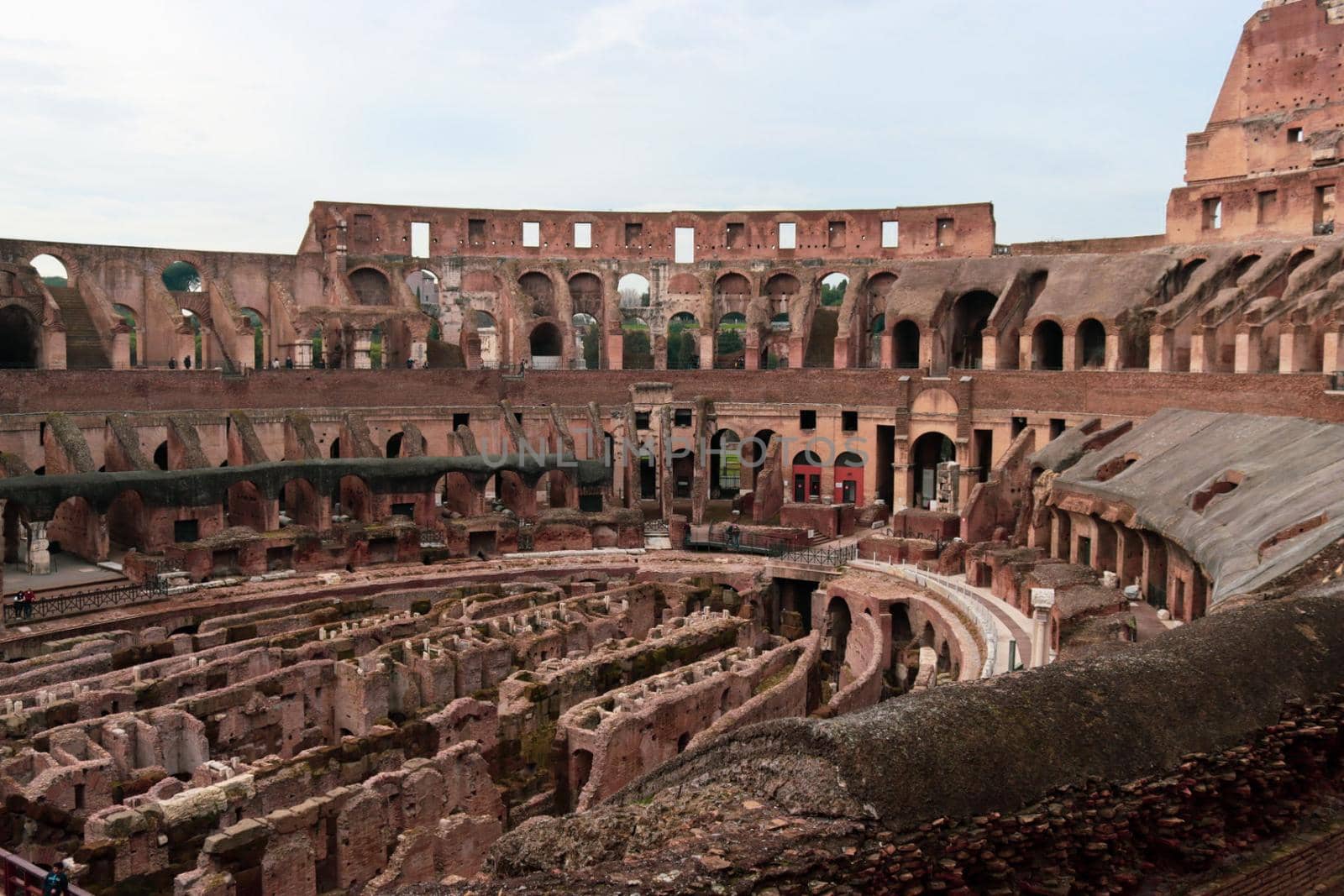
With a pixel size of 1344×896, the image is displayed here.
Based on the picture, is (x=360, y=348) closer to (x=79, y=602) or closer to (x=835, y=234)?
(x=79, y=602)

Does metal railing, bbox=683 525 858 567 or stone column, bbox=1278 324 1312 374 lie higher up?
stone column, bbox=1278 324 1312 374

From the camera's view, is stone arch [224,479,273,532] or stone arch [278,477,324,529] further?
stone arch [278,477,324,529]

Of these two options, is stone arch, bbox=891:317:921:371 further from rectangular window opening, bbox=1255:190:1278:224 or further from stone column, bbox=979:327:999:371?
rectangular window opening, bbox=1255:190:1278:224

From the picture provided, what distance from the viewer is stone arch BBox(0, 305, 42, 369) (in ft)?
122

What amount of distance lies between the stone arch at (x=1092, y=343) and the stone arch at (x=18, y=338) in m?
33.6

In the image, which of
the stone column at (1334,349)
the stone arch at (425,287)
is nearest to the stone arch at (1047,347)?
the stone column at (1334,349)

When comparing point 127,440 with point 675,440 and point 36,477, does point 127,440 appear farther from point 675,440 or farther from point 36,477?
point 675,440

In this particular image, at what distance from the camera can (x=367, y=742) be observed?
17.6 meters

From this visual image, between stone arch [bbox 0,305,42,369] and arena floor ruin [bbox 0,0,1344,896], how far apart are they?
0.13m

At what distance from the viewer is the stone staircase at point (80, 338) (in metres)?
37.6

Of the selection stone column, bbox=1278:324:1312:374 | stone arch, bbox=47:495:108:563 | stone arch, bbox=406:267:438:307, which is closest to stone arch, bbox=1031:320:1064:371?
stone column, bbox=1278:324:1312:374

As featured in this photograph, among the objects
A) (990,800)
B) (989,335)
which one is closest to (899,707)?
(990,800)

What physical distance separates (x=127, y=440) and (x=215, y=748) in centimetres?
1589

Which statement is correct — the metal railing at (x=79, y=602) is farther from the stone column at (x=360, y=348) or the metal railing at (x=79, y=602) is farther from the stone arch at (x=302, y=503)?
the stone column at (x=360, y=348)
